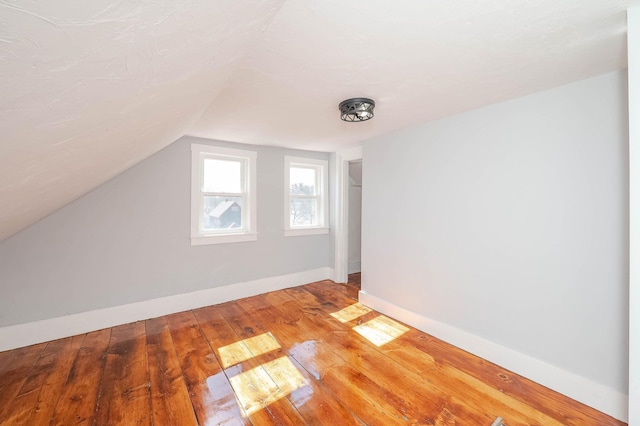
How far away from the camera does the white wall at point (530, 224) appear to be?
1.71 metres

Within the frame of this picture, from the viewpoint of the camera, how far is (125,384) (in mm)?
1936

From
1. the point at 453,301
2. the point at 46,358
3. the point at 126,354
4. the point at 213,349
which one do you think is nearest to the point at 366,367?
the point at 453,301

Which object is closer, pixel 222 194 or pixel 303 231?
pixel 222 194

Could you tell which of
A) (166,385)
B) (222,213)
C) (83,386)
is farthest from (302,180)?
(83,386)

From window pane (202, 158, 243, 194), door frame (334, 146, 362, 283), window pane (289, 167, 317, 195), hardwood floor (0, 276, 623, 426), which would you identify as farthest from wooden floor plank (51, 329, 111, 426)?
door frame (334, 146, 362, 283)

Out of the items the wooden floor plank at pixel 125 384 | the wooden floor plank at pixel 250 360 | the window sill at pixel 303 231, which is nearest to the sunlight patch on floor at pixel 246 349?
the wooden floor plank at pixel 250 360

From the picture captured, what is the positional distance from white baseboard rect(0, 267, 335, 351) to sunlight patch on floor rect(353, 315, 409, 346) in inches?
62.9

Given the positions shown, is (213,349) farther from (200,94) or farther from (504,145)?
(504,145)

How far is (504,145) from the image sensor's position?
2.18 meters

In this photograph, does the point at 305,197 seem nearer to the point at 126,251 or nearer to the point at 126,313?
the point at 126,251

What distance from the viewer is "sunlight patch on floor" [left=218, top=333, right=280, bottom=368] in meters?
2.26

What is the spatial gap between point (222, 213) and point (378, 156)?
2.22 metres

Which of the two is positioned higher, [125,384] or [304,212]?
[304,212]

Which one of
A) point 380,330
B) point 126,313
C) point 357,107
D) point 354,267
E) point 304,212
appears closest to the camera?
point 357,107
